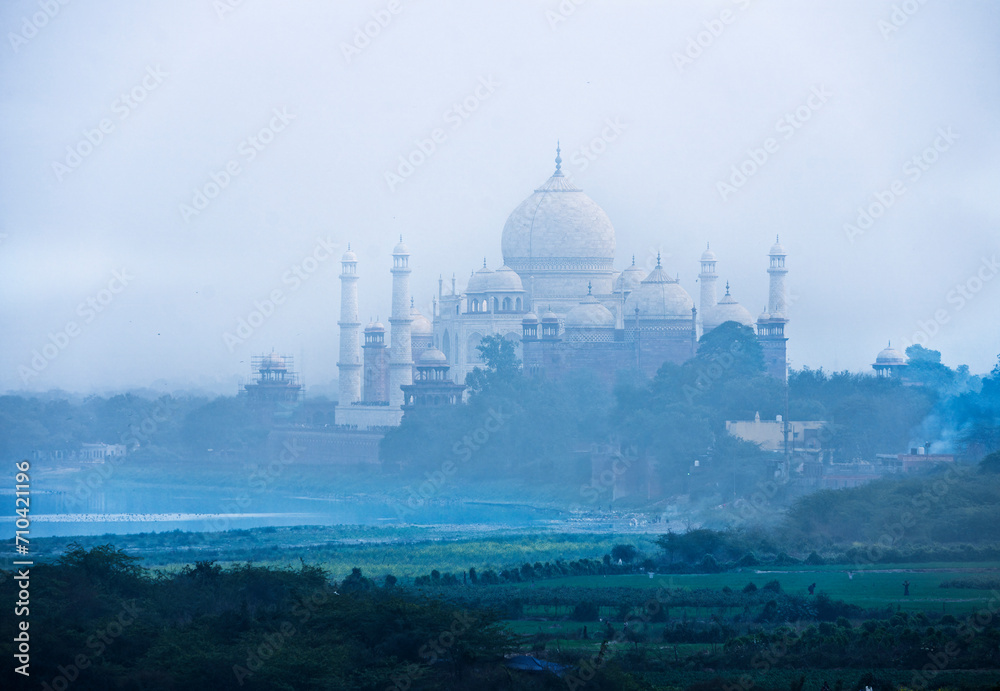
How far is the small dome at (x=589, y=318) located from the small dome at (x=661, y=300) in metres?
1.00

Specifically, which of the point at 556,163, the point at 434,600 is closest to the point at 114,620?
the point at 434,600

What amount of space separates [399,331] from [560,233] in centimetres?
686

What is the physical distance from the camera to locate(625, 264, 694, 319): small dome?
6022 centimetres

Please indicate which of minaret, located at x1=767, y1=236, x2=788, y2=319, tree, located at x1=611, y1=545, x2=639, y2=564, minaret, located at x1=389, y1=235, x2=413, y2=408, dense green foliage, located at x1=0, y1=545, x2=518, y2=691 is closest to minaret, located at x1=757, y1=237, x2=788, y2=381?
minaret, located at x1=767, y1=236, x2=788, y2=319

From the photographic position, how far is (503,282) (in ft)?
206

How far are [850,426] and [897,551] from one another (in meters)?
16.1

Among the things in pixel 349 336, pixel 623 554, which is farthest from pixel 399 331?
pixel 623 554

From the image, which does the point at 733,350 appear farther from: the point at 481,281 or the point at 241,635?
the point at 241,635

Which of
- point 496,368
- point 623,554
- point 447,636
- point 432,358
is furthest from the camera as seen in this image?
point 432,358

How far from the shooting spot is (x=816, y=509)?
39.1 metres

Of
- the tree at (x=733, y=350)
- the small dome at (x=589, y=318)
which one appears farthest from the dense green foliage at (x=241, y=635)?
the small dome at (x=589, y=318)

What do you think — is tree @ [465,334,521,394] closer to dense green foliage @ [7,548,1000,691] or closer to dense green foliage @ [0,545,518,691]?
dense green foliage @ [7,548,1000,691]

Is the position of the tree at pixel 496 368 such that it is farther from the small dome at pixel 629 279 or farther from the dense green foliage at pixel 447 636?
the dense green foliage at pixel 447 636

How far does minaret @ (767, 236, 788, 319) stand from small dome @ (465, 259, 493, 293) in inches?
396
